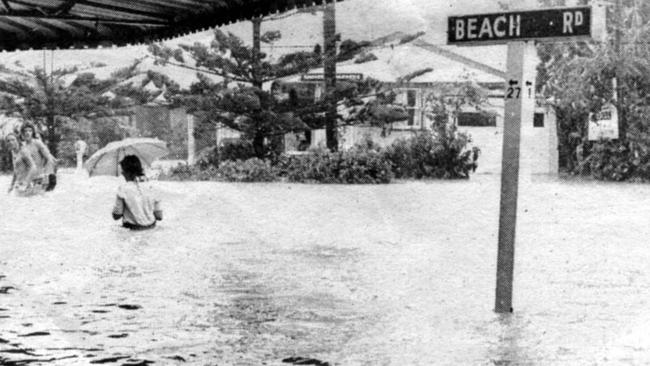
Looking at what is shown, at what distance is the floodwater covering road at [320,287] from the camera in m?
7.36

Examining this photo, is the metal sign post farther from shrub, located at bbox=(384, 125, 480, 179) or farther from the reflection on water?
shrub, located at bbox=(384, 125, 480, 179)

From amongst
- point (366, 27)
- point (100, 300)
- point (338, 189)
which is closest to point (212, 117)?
point (338, 189)

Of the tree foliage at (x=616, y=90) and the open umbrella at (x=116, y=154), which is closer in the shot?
the open umbrella at (x=116, y=154)

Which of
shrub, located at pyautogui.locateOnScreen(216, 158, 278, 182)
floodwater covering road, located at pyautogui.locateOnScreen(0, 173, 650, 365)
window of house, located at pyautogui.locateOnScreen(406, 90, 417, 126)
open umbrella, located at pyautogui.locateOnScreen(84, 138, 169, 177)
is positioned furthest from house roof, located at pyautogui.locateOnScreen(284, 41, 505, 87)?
floodwater covering road, located at pyautogui.locateOnScreen(0, 173, 650, 365)

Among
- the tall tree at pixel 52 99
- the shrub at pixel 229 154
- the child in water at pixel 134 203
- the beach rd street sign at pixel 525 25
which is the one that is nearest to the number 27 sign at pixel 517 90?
the beach rd street sign at pixel 525 25

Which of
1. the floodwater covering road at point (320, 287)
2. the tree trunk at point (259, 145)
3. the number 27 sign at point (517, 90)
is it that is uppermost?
the number 27 sign at point (517, 90)

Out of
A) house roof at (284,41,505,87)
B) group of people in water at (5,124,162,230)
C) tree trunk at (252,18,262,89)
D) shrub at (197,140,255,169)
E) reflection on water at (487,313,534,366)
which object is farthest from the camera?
house roof at (284,41,505,87)

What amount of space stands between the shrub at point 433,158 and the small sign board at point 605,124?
132 inches

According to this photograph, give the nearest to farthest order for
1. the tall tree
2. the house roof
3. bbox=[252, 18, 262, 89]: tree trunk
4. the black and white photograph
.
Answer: the black and white photograph
bbox=[252, 18, 262, 89]: tree trunk
the tall tree
the house roof

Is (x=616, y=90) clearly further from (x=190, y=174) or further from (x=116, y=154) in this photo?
(x=116, y=154)

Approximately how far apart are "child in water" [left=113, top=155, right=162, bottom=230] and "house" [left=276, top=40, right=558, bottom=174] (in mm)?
17254

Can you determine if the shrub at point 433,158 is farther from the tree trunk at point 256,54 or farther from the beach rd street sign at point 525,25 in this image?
the beach rd street sign at point 525,25

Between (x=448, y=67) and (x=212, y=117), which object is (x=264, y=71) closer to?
(x=212, y=117)

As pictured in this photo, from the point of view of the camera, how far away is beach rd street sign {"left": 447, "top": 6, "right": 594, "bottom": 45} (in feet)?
26.9
